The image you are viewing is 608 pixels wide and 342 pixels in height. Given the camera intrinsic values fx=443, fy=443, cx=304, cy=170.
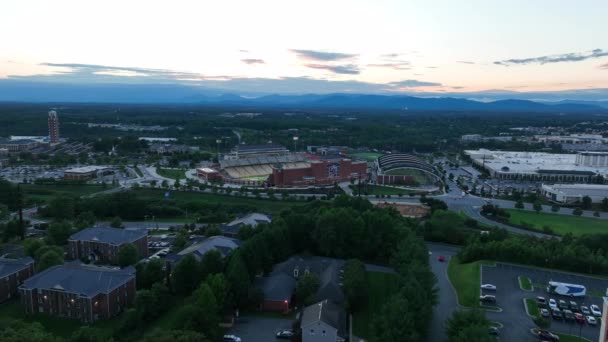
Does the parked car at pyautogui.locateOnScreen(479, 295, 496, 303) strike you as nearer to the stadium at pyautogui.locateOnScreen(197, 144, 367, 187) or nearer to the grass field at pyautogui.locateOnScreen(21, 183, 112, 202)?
the stadium at pyautogui.locateOnScreen(197, 144, 367, 187)

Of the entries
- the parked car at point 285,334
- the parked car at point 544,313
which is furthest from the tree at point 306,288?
the parked car at point 544,313

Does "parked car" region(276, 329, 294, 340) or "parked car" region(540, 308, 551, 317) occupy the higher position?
"parked car" region(540, 308, 551, 317)

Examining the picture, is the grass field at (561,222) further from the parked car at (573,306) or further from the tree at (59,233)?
the tree at (59,233)

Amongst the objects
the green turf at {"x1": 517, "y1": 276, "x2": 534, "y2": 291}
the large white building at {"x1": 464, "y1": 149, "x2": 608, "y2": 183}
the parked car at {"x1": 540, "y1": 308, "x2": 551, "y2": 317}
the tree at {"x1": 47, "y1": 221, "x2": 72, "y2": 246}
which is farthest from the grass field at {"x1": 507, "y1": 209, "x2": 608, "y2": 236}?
the tree at {"x1": 47, "y1": 221, "x2": 72, "y2": 246}

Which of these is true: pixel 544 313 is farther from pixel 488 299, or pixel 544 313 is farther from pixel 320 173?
pixel 320 173

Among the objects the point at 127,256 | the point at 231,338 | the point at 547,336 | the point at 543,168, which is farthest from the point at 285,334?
the point at 543,168

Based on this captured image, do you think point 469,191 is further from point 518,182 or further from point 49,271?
point 49,271
